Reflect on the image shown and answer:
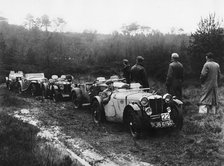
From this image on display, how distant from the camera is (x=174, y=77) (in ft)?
32.2

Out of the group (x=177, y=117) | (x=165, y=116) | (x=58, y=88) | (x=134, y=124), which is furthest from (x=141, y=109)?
(x=58, y=88)

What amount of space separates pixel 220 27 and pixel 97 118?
8.93 m

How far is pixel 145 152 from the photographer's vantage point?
656cm

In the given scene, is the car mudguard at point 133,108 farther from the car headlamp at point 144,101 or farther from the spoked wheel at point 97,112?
the spoked wheel at point 97,112

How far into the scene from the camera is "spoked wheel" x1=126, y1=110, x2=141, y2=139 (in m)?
7.48

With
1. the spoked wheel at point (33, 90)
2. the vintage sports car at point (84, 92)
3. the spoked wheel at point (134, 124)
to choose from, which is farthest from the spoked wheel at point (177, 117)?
the spoked wheel at point (33, 90)

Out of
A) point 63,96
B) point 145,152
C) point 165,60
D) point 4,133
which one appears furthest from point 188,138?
point 165,60

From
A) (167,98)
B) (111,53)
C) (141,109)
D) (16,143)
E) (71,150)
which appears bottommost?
(71,150)

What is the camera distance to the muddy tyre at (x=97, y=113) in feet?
30.5

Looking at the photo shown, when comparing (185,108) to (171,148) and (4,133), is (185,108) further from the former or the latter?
(4,133)

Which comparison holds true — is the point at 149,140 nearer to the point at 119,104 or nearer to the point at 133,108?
the point at 133,108

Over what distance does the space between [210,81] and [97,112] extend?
363cm

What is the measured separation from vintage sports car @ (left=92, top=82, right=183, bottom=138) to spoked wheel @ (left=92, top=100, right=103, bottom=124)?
8.9 inches

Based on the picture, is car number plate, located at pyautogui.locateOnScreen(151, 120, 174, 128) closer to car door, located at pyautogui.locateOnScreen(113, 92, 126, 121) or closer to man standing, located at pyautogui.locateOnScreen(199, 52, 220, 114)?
car door, located at pyautogui.locateOnScreen(113, 92, 126, 121)
